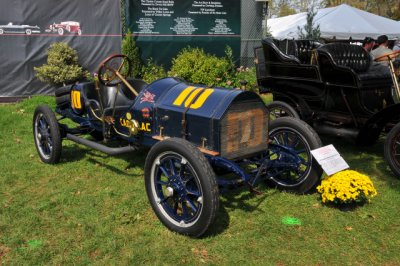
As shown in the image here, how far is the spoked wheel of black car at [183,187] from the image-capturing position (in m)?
3.27

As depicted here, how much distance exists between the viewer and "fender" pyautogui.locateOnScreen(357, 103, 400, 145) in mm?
5094

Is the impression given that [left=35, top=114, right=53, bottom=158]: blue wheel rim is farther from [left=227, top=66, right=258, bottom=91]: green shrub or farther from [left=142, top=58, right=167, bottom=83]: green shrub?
[left=227, top=66, right=258, bottom=91]: green shrub

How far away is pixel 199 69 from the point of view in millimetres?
10648

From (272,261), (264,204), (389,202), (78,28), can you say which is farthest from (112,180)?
(78,28)

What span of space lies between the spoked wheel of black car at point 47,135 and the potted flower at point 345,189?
3415mm

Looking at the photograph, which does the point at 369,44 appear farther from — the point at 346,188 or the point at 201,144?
the point at 201,144

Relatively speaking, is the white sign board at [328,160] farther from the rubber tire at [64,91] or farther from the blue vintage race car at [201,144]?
the rubber tire at [64,91]

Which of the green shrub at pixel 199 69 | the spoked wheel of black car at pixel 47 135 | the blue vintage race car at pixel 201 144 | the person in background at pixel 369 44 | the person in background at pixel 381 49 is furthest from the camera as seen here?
the green shrub at pixel 199 69

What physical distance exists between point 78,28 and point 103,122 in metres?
6.62

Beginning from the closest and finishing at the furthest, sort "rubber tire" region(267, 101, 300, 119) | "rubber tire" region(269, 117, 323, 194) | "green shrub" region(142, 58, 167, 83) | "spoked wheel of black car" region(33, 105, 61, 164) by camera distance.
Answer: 1. "rubber tire" region(269, 117, 323, 194)
2. "spoked wheel of black car" region(33, 105, 61, 164)
3. "rubber tire" region(267, 101, 300, 119)
4. "green shrub" region(142, 58, 167, 83)

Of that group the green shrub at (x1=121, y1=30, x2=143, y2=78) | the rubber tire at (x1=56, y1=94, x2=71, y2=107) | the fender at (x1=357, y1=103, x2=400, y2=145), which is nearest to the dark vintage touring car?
the green shrub at (x1=121, y1=30, x2=143, y2=78)

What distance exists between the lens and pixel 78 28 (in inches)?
421

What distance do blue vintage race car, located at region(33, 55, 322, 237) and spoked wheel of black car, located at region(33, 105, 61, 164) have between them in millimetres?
433

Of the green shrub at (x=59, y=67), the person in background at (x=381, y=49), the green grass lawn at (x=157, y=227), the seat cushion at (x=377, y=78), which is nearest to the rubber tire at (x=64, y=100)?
the green grass lawn at (x=157, y=227)
